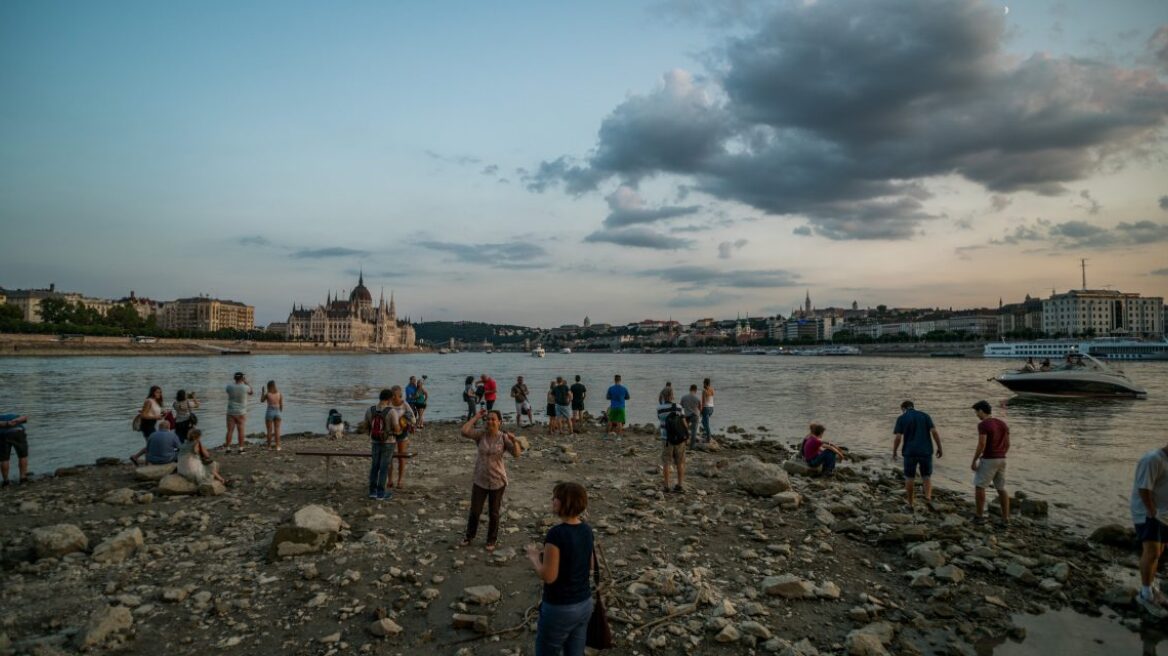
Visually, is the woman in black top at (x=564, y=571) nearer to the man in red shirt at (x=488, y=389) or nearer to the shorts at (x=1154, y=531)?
the shorts at (x=1154, y=531)

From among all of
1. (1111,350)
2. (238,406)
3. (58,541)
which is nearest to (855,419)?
(238,406)

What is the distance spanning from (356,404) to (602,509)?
30.0 metres

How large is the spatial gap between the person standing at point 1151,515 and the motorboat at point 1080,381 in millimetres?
38095

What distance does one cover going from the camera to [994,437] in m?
10.7

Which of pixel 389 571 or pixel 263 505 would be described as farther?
pixel 263 505

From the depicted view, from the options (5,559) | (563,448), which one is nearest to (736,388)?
(563,448)

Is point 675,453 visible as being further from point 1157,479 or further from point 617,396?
point 617,396

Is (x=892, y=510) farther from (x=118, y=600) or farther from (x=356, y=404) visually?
(x=356, y=404)

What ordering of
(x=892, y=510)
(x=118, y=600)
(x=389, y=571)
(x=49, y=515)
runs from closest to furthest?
1. (x=118, y=600)
2. (x=389, y=571)
3. (x=49, y=515)
4. (x=892, y=510)

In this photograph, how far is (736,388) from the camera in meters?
53.2

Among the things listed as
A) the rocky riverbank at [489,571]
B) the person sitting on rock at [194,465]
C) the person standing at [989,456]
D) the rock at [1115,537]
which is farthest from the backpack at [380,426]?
the rock at [1115,537]

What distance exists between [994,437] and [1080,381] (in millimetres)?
36329

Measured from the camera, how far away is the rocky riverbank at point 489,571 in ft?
20.5

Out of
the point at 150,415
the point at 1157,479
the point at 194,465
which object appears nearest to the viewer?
the point at 1157,479
